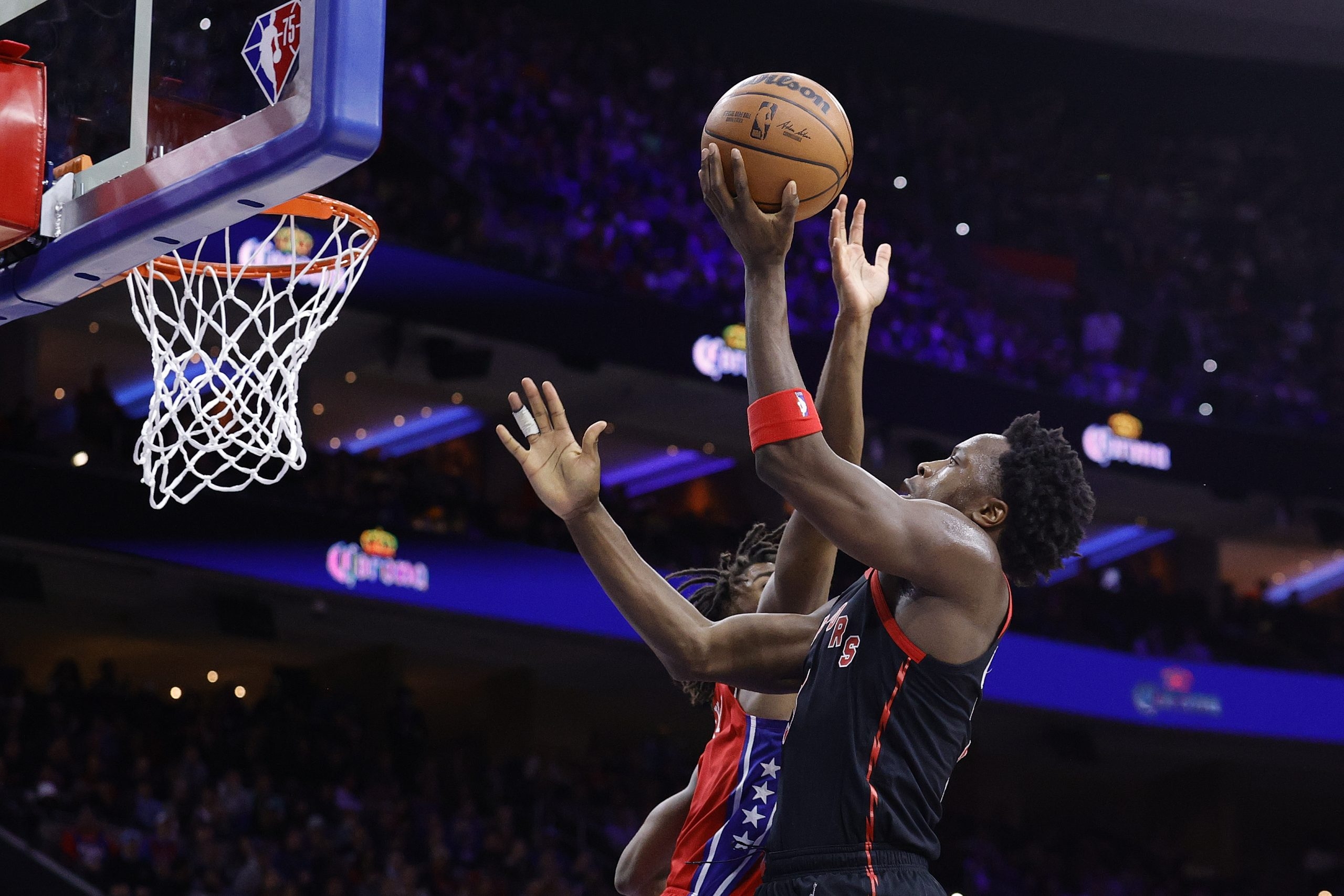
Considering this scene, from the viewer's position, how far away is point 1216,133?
69.5 feet

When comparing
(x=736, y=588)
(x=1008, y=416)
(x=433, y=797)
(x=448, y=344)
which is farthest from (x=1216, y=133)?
(x=736, y=588)

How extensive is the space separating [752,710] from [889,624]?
3.22 ft

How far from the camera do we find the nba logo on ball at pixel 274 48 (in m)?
3.25

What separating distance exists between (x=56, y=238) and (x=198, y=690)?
14921 millimetres

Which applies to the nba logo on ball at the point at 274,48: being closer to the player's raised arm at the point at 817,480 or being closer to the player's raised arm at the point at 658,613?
the player's raised arm at the point at 658,613

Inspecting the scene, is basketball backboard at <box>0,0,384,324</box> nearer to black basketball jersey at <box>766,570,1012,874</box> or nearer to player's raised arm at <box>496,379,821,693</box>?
player's raised arm at <box>496,379,821,693</box>

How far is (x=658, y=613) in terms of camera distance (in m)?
3.18

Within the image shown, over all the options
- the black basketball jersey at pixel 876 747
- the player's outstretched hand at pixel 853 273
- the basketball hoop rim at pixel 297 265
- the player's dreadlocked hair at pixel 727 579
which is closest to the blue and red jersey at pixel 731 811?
the player's dreadlocked hair at pixel 727 579

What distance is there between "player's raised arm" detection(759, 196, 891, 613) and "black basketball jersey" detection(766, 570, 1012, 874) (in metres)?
0.47

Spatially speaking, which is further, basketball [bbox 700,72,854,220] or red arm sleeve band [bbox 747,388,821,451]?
basketball [bbox 700,72,854,220]

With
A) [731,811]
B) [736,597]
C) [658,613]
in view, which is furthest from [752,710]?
[658,613]

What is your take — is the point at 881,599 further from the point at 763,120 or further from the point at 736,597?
the point at 736,597

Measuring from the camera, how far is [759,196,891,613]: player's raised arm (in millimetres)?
3203

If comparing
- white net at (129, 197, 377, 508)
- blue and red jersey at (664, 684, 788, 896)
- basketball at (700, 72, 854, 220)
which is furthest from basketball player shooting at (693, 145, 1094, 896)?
white net at (129, 197, 377, 508)
